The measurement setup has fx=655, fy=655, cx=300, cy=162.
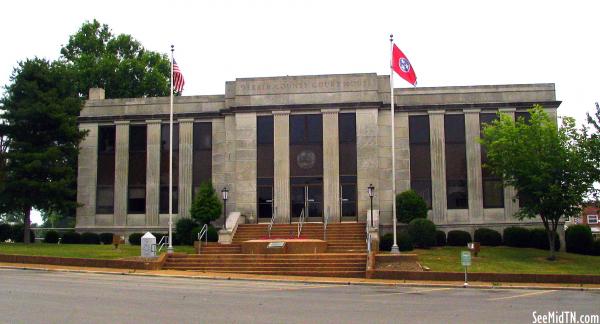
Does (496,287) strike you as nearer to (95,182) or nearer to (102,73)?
(95,182)

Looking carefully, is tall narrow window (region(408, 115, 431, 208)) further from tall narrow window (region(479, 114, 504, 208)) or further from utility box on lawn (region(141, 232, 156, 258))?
utility box on lawn (region(141, 232, 156, 258))

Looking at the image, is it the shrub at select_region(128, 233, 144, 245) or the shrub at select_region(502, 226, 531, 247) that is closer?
the shrub at select_region(502, 226, 531, 247)

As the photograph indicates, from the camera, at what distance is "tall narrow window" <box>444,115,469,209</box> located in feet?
135

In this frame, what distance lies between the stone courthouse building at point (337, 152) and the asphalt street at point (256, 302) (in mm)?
16094

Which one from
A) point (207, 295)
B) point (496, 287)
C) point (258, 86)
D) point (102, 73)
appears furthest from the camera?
point (102, 73)

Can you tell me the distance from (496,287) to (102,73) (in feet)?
142

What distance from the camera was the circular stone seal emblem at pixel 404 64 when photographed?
32.9 m

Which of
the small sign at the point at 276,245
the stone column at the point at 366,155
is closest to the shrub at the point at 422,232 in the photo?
the stone column at the point at 366,155

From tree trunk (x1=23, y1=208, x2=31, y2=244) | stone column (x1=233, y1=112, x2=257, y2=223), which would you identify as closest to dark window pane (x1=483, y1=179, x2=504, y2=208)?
stone column (x1=233, y1=112, x2=257, y2=223)

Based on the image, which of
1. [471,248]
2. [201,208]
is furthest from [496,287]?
[201,208]

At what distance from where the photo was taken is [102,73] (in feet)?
190

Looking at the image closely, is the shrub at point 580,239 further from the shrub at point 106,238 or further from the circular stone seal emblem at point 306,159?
the shrub at point 106,238

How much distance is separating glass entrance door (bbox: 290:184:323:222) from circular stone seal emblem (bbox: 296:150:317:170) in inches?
52.2

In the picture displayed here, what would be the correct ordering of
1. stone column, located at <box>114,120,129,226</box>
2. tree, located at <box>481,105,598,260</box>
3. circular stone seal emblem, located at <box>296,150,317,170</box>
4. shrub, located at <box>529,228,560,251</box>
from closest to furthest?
tree, located at <box>481,105,598,260</box> → shrub, located at <box>529,228,560,251</box> → circular stone seal emblem, located at <box>296,150,317,170</box> → stone column, located at <box>114,120,129,226</box>
